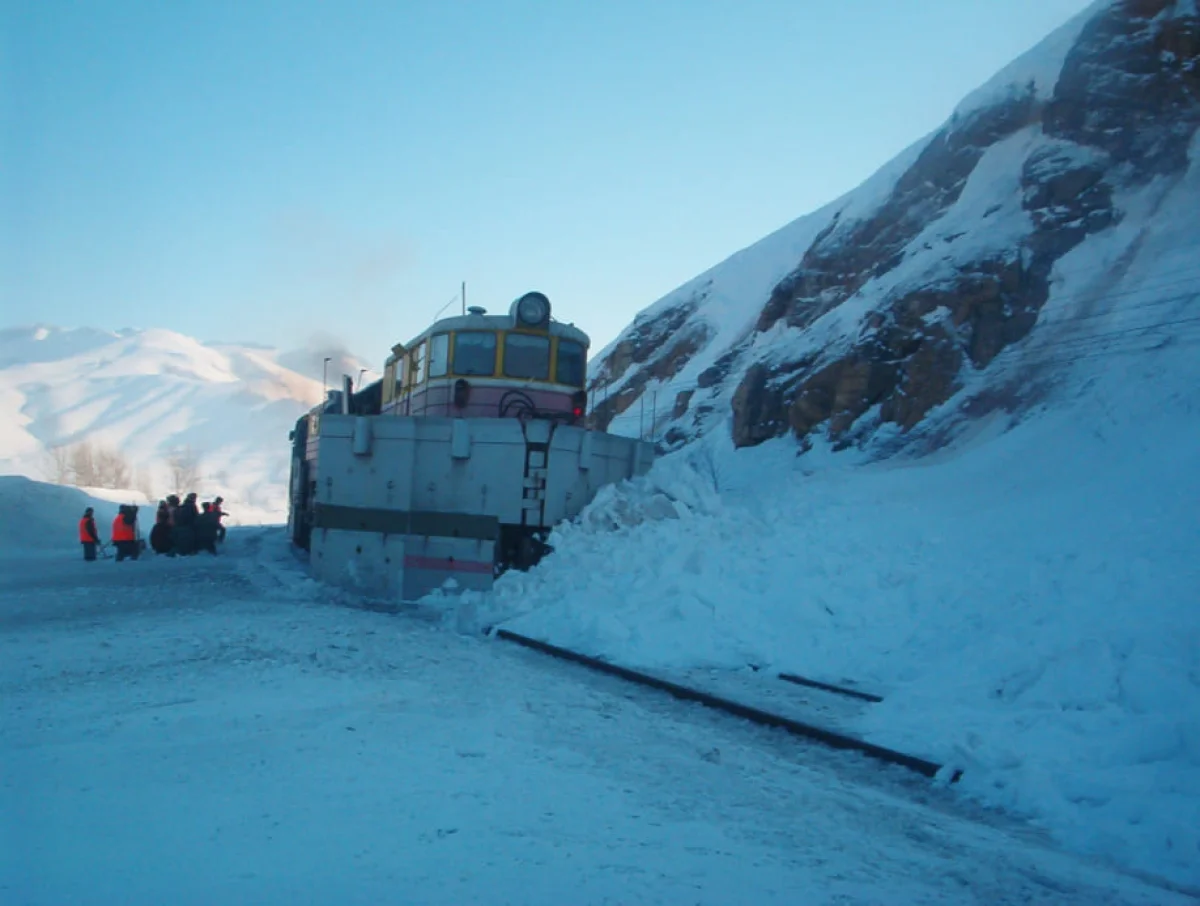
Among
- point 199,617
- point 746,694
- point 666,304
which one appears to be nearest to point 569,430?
point 199,617

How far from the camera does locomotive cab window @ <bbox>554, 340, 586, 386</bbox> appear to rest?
1400 cm

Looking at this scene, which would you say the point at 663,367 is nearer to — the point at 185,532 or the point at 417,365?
the point at 185,532

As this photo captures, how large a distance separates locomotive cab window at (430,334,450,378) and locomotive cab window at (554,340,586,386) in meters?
1.65

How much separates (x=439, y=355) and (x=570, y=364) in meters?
1.99

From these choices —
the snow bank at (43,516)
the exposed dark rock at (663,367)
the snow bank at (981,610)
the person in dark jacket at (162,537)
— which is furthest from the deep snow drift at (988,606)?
the exposed dark rock at (663,367)

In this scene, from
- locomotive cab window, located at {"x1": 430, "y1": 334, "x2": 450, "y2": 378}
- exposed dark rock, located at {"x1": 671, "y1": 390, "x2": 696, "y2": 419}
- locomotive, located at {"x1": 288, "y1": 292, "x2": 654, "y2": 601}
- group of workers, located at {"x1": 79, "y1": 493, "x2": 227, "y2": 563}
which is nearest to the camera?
locomotive, located at {"x1": 288, "y1": 292, "x2": 654, "y2": 601}

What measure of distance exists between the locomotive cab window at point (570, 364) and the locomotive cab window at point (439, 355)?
5.43ft

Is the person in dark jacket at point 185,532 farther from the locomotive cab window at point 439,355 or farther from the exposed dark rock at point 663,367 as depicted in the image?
the exposed dark rock at point 663,367

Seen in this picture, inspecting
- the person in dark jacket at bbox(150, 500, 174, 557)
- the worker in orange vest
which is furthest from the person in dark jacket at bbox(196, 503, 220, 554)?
the worker in orange vest

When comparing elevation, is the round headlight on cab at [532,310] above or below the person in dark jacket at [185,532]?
above

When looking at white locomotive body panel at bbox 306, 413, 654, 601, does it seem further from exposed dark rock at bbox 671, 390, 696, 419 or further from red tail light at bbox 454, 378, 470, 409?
exposed dark rock at bbox 671, 390, 696, 419

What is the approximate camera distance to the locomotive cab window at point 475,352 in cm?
1361

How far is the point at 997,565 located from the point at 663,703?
5154 millimetres

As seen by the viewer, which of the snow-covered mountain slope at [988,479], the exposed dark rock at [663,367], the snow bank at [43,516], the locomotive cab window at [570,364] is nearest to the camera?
the snow-covered mountain slope at [988,479]
